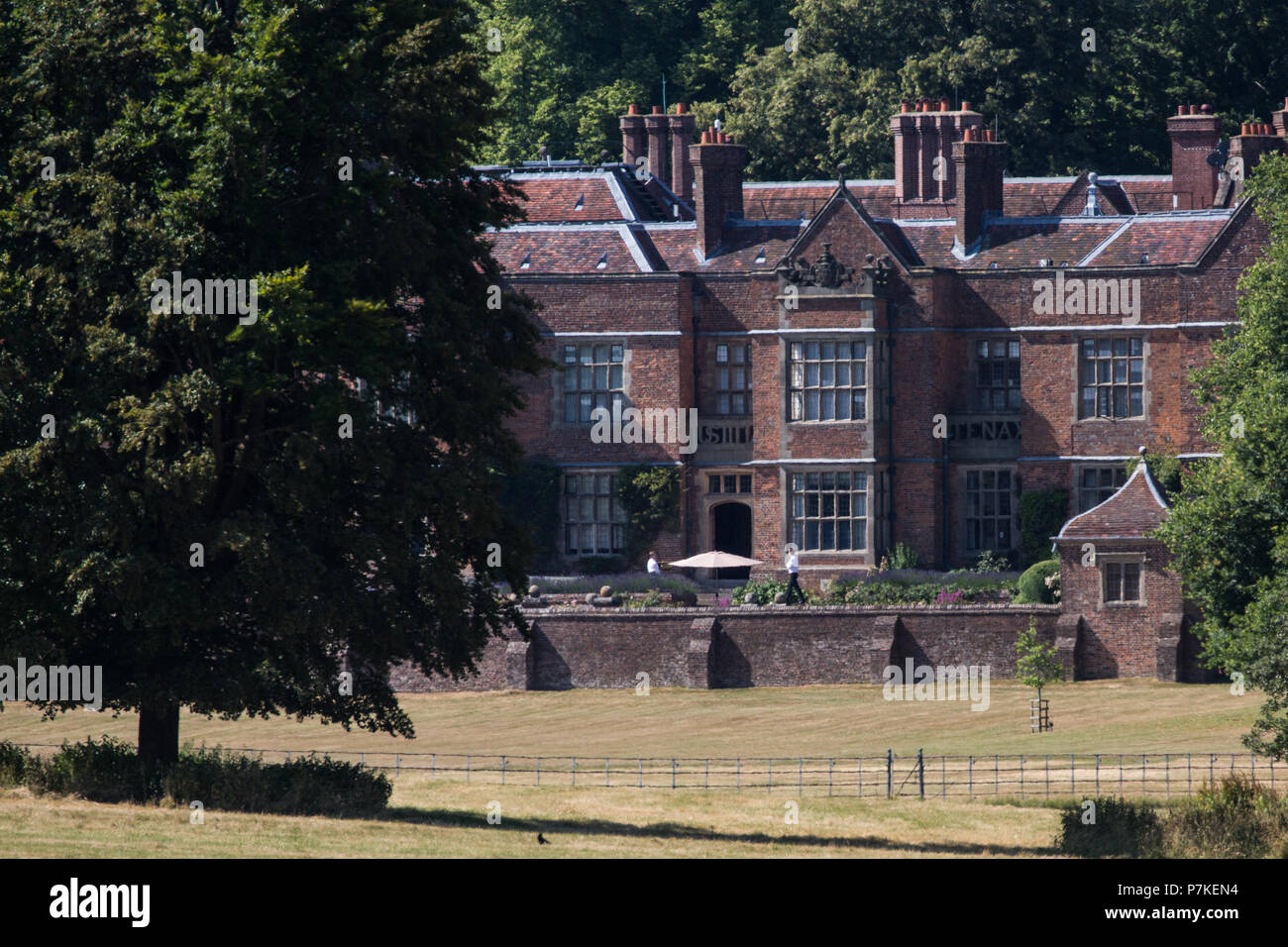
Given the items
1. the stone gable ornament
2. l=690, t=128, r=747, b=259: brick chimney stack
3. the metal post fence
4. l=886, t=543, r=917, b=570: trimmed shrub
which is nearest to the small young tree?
l=886, t=543, r=917, b=570: trimmed shrub

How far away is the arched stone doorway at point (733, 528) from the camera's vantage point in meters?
58.8

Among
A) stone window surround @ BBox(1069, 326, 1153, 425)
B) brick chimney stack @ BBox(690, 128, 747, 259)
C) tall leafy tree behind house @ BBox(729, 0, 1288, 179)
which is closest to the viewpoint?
stone window surround @ BBox(1069, 326, 1153, 425)

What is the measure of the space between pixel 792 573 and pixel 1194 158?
19.7 metres

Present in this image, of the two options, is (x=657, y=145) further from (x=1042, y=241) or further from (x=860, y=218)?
(x=1042, y=241)

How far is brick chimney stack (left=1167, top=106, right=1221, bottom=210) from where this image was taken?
219ft

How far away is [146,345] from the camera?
31.1 metres

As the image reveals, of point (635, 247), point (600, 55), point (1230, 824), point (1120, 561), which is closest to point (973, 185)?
point (635, 247)

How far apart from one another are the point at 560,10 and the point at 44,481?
55856 mm

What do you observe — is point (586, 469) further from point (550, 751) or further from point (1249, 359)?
point (1249, 359)

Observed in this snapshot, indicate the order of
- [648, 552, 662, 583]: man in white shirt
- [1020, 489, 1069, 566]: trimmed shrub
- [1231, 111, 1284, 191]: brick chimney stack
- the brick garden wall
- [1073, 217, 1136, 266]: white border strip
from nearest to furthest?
the brick garden wall < [648, 552, 662, 583]: man in white shirt < [1020, 489, 1069, 566]: trimmed shrub < [1073, 217, 1136, 266]: white border strip < [1231, 111, 1284, 191]: brick chimney stack

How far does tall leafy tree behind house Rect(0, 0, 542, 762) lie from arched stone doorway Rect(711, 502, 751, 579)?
2604 centimetres

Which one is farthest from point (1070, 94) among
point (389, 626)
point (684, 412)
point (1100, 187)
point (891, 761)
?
point (389, 626)

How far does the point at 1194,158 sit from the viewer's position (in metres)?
67.2

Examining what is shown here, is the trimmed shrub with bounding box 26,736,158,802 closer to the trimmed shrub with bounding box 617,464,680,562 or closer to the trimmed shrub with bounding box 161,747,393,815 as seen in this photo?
the trimmed shrub with bounding box 161,747,393,815
